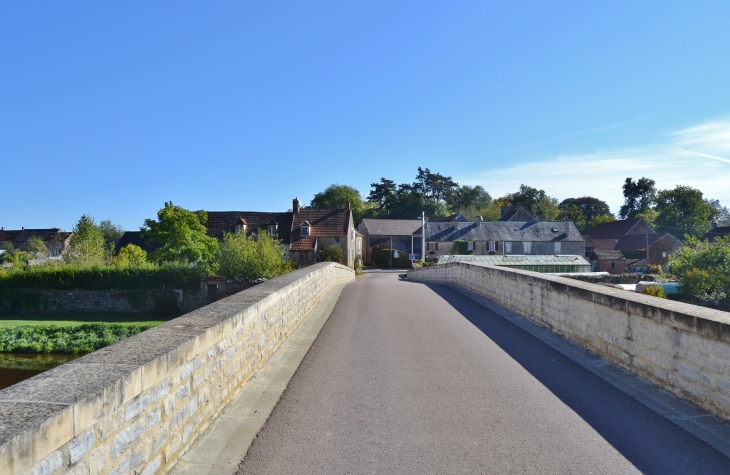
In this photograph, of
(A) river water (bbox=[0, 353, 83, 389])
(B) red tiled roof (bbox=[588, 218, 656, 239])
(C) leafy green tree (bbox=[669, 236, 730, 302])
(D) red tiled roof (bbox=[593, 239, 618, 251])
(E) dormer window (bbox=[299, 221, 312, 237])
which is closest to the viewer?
(C) leafy green tree (bbox=[669, 236, 730, 302])

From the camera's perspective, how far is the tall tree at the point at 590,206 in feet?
373

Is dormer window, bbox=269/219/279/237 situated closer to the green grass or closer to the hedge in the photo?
the hedge

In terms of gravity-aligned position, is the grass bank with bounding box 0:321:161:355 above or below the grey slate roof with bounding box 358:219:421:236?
below

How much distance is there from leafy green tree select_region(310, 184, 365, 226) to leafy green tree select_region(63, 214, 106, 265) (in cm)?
5036

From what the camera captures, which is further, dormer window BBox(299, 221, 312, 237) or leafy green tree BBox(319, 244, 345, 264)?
dormer window BBox(299, 221, 312, 237)

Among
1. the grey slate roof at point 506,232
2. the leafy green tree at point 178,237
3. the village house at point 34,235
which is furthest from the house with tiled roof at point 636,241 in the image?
the village house at point 34,235

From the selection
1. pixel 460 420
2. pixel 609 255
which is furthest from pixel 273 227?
pixel 460 420

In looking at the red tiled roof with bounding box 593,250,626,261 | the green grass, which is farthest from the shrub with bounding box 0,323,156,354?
the red tiled roof with bounding box 593,250,626,261

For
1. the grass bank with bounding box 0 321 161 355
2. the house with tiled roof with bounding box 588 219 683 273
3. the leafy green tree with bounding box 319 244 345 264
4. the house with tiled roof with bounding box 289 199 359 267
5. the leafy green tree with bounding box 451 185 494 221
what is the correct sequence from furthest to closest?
1. the leafy green tree with bounding box 451 185 494 221
2. the house with tiled roof with bounding box 588 219 683 273
3. the house with tiled roof with bounding box 289 199 359 267
4. the leafy green tree with bounding box 319 244 345 264
5. the grass bank with bounding box 0 321 161 355

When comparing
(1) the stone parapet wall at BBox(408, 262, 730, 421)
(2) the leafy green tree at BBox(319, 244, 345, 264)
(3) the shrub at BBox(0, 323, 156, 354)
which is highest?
(2) the leafy green tree at BBox(319, 244, 345, 264)

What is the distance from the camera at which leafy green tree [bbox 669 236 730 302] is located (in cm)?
2148

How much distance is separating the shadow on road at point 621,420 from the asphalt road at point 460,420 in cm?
1

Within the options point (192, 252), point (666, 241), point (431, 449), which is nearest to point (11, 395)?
point (431, 449)

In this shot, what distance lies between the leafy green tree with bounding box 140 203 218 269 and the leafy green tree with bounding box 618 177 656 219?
282 ft
